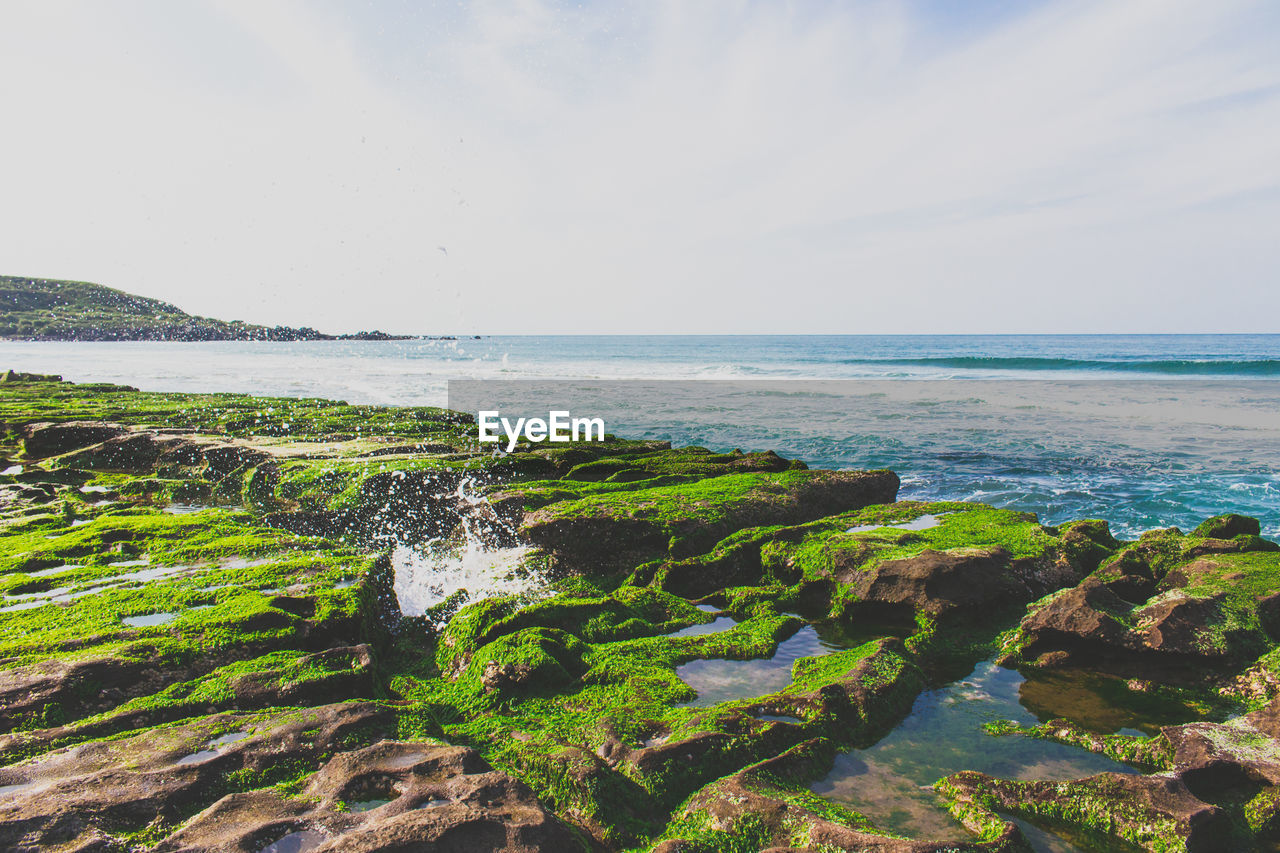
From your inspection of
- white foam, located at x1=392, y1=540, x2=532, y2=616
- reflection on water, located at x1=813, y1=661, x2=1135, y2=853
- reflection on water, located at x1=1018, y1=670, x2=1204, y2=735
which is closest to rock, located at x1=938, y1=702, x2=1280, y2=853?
reflection on water, located at x1=813, y1=661, x2=1135, y2=853

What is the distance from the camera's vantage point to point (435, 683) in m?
5.18

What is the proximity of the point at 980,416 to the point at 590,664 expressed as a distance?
24352 millimetres

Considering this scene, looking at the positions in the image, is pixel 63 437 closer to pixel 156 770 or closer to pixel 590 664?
pixel 156 770

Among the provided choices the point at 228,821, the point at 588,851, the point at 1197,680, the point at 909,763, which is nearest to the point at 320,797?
the point at 228,821

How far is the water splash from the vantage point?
7.29 metres

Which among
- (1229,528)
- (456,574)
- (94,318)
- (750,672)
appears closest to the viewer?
(750,672)

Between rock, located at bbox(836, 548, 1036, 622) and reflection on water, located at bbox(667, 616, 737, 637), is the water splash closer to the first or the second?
reflection on water, located at bbox(667, 616, 737, 637)

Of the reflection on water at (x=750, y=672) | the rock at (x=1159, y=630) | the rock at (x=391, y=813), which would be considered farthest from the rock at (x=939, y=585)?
the rock at (x=391, y=813)

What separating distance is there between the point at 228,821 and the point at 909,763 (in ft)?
13.1

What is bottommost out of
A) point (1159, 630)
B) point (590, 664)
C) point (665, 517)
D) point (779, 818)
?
point (590, 664)

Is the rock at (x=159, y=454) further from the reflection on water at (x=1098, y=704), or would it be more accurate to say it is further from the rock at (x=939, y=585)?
the reflection on water at (x=1098, y=704)

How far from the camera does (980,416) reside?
25.2m

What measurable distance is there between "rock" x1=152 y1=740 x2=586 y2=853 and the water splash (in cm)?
343

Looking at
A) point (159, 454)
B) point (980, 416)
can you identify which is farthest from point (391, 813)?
point (980, 416)
